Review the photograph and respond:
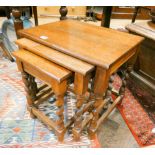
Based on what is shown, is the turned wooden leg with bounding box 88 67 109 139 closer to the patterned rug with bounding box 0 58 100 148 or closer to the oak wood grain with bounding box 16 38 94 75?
the oak wood grain with bounding box 16 38 94 75

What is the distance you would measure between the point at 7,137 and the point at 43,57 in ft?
2.01

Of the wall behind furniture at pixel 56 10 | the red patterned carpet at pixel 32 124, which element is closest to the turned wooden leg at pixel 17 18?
the red patterned carpet at pixel 32 124

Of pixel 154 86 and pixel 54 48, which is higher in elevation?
pixel 54 48

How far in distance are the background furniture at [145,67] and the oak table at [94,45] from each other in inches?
10.5

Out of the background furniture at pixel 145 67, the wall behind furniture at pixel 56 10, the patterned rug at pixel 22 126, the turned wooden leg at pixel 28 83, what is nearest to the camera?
the turned wooden leg at pixel 28 83

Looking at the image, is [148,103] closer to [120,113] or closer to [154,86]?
[154,86]

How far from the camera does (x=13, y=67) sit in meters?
1.77

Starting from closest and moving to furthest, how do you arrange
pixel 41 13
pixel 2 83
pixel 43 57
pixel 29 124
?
pixel 43 57, pixel 29 124, pixel 2 83, pixel 41 13

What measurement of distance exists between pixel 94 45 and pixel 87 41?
57 mm

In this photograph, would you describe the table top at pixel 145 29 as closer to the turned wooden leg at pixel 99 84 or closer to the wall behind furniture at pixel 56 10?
the turned wooden leg at pixel 99 84

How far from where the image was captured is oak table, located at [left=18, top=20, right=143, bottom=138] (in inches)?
29.0

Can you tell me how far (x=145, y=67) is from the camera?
4.42 ft

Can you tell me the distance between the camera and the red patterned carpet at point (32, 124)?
A: 3.45ft
